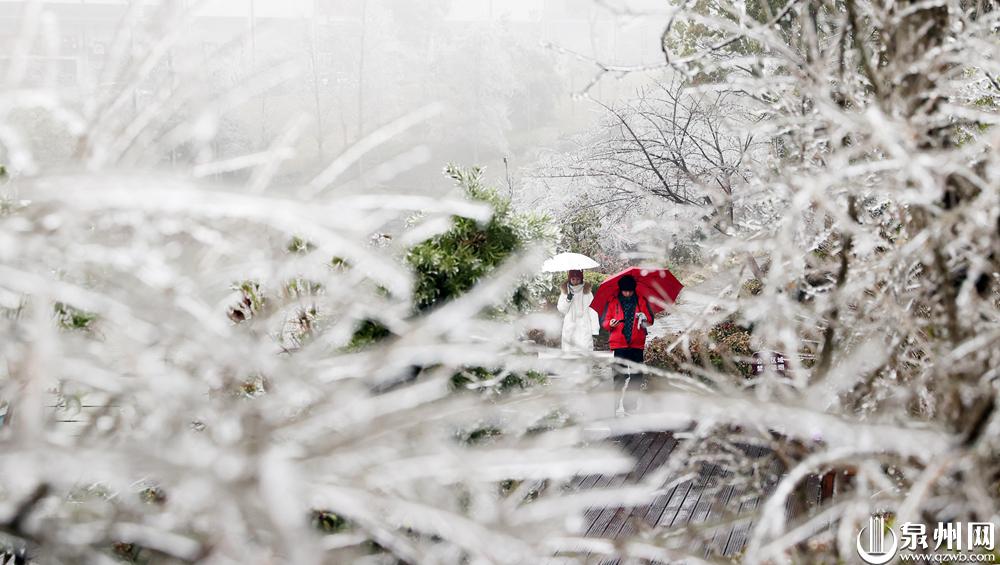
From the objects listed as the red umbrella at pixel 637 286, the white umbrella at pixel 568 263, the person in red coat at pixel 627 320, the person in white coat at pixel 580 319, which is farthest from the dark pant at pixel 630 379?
the white umbrella at pixel 568 263

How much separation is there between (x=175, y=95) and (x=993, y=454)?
1707 mm

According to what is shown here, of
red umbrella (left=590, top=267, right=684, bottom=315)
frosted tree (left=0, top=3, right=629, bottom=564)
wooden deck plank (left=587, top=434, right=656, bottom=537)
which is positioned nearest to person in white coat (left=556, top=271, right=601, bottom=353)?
red umbrella (left=590, top=267, right=684, bottom=315)

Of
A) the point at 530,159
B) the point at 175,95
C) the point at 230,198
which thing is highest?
the point at 175,95

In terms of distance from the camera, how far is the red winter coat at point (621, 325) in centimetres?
761

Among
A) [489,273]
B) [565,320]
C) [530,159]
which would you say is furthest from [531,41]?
[489,273]

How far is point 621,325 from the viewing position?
7.66 metres

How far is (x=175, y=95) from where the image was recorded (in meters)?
1.36

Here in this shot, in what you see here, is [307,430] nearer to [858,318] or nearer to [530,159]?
[858,318]

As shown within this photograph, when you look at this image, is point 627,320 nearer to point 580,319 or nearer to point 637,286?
point 637,286

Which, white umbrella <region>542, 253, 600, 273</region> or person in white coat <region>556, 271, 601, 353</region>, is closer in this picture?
person in white coat <region>556, 271, 601, 353</region>

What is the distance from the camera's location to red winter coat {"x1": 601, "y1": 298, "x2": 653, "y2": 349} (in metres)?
7.61

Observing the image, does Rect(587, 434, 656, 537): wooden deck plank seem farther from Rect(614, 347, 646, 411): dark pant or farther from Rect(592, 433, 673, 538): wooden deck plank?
Rect(614, 347, 646, 411): dark pant

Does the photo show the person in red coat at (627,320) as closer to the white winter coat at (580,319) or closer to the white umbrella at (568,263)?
the white winter coat at (580,319)

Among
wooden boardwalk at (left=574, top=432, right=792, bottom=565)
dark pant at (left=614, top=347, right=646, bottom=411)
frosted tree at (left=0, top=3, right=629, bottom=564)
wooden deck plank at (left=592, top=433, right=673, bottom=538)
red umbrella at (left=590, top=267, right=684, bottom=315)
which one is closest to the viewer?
frosted tree at (left=0, top=3, right=629, bottom=564)
